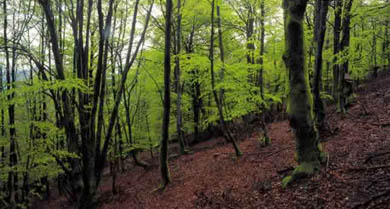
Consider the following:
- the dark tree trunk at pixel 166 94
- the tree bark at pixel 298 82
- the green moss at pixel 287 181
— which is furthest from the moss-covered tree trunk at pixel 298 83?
the dark tree trunk at pixel 166 94

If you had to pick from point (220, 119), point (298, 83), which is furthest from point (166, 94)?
point (298, 83)

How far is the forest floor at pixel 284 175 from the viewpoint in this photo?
4684 millimetres

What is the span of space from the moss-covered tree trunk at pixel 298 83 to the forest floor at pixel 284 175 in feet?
3.09

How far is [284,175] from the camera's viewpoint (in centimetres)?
668

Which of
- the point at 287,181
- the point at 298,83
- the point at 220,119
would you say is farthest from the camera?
the point at 220,119

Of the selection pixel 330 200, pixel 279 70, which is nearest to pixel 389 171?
pixel 330 200

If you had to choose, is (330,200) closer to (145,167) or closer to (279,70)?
(279,70)

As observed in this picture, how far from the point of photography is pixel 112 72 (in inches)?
644

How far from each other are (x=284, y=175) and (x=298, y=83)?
2902 mm

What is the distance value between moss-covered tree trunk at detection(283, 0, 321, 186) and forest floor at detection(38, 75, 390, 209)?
94cm

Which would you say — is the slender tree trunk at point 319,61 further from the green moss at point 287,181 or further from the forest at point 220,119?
the green moss at point 287,181

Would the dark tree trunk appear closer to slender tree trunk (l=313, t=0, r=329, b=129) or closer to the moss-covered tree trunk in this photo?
the moss-covered tree trunk

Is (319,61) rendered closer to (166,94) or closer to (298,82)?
(298,82)

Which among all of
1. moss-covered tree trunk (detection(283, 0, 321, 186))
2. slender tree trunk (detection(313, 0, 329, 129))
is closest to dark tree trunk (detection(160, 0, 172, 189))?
moss-covered tree trunk (detection(283, 0, 321, 186))
